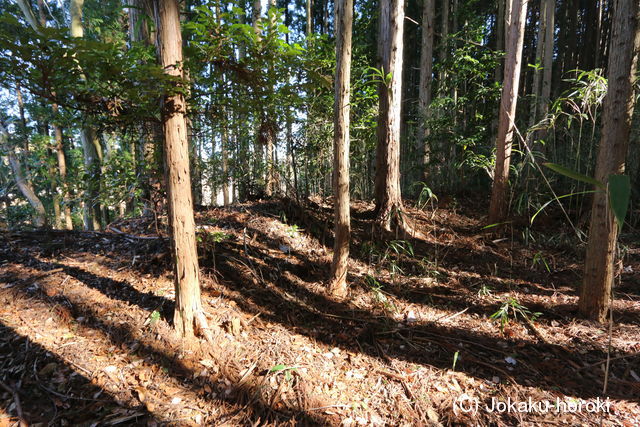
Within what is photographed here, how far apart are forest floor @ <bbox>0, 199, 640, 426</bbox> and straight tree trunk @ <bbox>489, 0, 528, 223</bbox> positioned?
1.31 m

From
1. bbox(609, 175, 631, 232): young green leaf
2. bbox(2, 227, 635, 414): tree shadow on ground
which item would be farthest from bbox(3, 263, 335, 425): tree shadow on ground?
bbox(609, 175, 631, 232): young green leaf

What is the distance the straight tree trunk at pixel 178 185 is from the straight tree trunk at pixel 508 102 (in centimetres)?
492

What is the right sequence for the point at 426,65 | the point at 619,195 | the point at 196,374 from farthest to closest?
the point at 426,65 < the point at 196,374 < the point at 619,195

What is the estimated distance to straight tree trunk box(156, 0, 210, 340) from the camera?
2.13m

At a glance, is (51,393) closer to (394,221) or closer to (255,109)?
(255,109)

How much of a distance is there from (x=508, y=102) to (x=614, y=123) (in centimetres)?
267

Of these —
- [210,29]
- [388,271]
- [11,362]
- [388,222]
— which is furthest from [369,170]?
[11,362]

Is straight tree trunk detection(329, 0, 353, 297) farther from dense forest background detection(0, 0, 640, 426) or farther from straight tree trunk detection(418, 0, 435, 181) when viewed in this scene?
straight tree trunk detection(418, 0, 435, 181)

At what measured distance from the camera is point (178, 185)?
2.29 meters

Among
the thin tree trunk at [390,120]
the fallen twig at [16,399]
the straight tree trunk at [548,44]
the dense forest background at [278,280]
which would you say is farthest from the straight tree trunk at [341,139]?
the straight tree trunk at [548,44]

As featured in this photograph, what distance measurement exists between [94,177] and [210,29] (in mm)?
2361

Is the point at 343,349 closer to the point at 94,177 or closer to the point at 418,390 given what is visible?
the point at 418,390

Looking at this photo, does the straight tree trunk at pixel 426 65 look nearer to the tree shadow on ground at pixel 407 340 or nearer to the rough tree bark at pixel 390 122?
the rough tree bark at pixel 390 122

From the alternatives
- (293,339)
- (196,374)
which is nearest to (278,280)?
(293,339)
